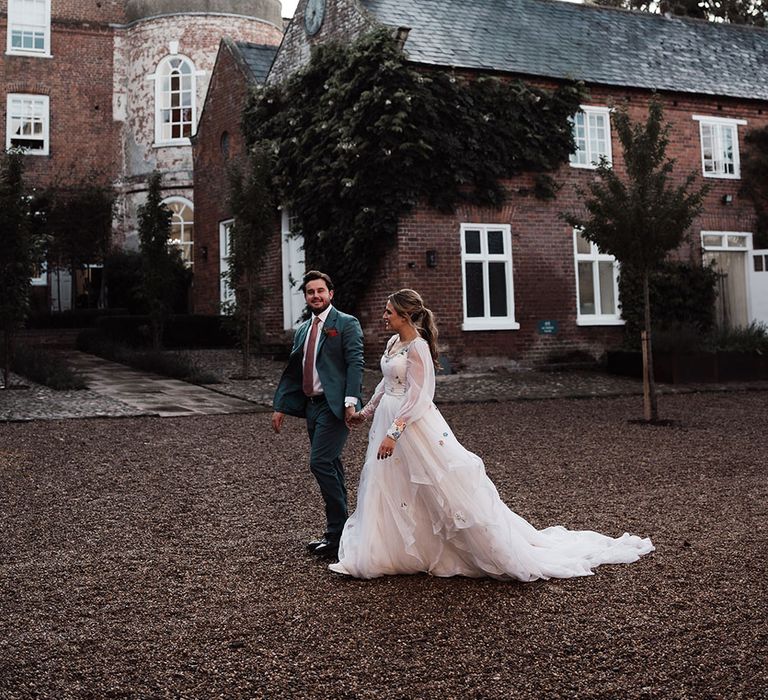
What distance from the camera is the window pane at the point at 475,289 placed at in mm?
17203

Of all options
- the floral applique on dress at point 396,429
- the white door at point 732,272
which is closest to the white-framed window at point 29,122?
the white door at point 732,272

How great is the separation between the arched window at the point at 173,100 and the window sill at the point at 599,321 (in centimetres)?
1614

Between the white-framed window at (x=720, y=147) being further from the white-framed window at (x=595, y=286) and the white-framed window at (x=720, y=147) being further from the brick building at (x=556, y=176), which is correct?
the white-framed window at (x=595, y=286)

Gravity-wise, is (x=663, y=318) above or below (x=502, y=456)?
above

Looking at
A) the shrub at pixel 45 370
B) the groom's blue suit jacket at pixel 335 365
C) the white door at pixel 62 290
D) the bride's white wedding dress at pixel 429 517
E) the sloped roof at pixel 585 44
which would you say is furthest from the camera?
the white door at pixel 62 290

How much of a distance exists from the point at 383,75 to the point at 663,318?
7.40 m

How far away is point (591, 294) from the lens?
18.4m

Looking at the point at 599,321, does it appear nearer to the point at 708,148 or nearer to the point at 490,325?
the point at 490,325

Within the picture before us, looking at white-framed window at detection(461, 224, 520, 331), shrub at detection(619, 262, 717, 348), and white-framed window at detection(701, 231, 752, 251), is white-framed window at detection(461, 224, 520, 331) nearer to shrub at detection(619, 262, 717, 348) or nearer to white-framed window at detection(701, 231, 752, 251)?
shrub at detection(619, 262, 717, 348)

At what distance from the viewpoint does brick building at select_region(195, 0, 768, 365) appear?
1692 cm

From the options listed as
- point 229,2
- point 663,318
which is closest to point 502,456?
point 663,318

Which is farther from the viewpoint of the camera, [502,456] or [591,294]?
[591,294]

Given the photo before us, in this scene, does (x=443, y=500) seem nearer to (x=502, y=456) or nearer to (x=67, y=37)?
(x=502, y=456)

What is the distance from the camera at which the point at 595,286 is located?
1842 cm
